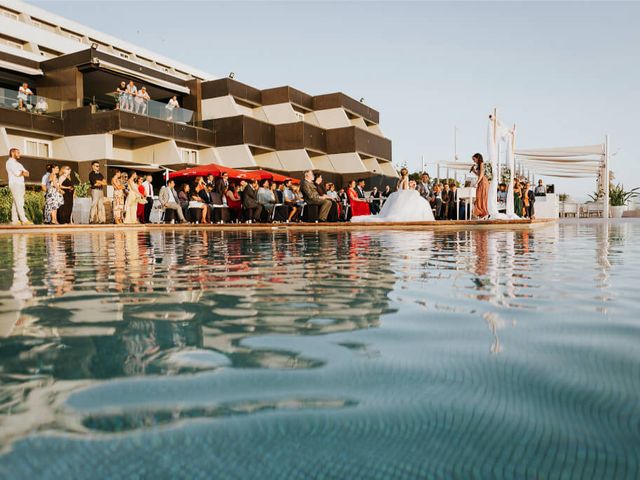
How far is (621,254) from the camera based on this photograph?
17.6ft

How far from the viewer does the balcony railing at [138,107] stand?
76.8 ft

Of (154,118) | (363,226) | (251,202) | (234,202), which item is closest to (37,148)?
(154,118)

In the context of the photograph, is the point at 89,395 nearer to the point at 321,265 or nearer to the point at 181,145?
the point at 321,265

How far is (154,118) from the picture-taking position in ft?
80.7

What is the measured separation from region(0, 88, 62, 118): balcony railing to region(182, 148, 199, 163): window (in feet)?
19.0

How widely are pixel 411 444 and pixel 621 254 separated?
5.09 metres

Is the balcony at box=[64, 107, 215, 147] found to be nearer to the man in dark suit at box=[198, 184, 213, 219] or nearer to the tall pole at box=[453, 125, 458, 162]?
the man in dark suit at box=[198, 184, 213, 219]

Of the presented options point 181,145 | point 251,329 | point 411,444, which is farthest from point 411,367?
point 181,145

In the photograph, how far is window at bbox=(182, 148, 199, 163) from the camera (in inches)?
1088

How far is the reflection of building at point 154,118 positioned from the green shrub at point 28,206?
508cm

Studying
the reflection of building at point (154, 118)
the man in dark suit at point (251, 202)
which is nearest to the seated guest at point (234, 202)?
the man in dark suit at point (251, 202)

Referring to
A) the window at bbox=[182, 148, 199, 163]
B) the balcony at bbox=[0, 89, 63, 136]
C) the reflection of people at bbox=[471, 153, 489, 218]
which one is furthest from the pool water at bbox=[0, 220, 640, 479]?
the window at bbox=[182, 148, 199, 163]

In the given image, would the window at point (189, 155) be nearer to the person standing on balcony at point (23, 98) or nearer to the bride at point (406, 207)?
the person standing on balcony at point (23, 98)

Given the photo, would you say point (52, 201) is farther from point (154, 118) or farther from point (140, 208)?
point (154, 118)
